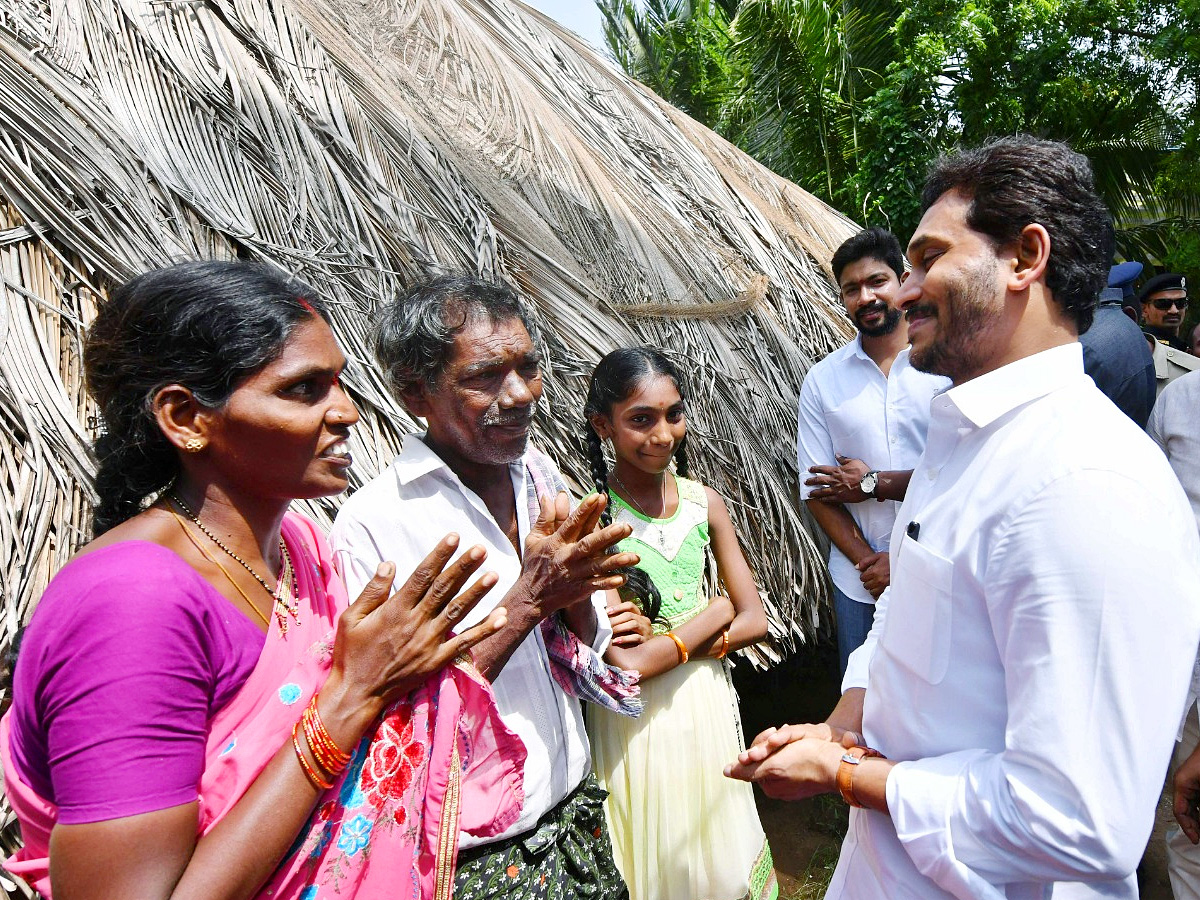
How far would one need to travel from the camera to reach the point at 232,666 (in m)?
1.25

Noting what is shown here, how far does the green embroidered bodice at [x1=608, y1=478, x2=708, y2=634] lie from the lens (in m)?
2.70

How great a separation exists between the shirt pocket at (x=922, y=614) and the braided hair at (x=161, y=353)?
1.09m

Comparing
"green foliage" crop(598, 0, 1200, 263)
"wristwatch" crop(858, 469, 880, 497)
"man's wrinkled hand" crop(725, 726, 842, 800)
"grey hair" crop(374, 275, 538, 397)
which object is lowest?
"wristwatch" crop(858, 469, 880, 497)

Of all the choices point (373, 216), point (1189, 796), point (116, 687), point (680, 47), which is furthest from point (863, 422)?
point (680, 47)

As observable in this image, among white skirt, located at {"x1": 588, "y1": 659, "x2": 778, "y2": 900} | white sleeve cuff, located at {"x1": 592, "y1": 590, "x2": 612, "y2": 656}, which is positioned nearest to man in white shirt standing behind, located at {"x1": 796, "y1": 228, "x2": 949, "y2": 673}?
white skirt, located at {"x1": 588, "y1": 659, "x2": 778, "y2": 900}

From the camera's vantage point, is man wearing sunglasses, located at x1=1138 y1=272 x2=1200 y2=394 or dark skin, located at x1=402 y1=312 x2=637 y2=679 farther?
man wearing sunglasses, located at x1=1138 y1=272 x2=1200 y2=394

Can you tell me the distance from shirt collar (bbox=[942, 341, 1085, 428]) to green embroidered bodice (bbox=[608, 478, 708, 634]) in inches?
56.6

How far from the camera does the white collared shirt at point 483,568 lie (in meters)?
1.84

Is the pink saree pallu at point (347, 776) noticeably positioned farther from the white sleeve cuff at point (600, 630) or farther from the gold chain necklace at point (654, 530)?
the gold chain necklace at point (654, 530)

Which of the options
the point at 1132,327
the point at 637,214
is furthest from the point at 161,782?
the point at 637,214

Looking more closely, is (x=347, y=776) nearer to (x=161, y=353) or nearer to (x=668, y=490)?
(x=161, y=353)

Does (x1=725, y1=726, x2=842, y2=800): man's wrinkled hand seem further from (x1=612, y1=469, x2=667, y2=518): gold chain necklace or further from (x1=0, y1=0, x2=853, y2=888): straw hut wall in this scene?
(x1=0, y1=0, x2=853, y2=888): straw hut wall

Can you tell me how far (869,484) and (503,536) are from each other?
1.71 m

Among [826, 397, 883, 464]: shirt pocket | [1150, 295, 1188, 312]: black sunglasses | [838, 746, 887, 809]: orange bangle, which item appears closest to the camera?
[838, 746, 887, 809]: orange bangle
